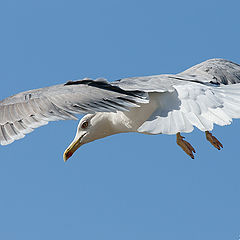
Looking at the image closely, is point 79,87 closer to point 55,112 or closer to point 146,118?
point 55,112

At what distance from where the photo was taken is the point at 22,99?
815cm

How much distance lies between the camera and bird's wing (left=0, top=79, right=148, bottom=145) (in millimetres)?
7852

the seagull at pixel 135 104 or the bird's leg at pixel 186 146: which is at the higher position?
the seagull at pixel 135 104

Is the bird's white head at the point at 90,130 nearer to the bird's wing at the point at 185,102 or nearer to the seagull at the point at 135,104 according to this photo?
the seagull at the point at 135,104

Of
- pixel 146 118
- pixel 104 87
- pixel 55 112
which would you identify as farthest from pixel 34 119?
pixel 146 118

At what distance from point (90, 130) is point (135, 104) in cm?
161

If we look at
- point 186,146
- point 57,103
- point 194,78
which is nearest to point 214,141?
point 186,146

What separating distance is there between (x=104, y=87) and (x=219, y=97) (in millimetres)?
1310

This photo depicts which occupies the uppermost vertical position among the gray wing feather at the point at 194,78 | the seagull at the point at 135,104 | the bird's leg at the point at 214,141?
the gray wing feather at the point at 194,78

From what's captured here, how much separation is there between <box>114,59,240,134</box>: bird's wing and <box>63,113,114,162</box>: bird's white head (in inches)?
34.6

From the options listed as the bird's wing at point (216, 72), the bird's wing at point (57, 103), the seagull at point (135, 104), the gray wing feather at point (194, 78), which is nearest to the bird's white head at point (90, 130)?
the seagull at point (135, 104)

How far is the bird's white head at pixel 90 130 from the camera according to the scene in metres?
9.54

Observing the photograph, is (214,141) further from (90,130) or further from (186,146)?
(90,130)

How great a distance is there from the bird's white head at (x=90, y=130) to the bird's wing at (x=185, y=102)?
2.88ft
